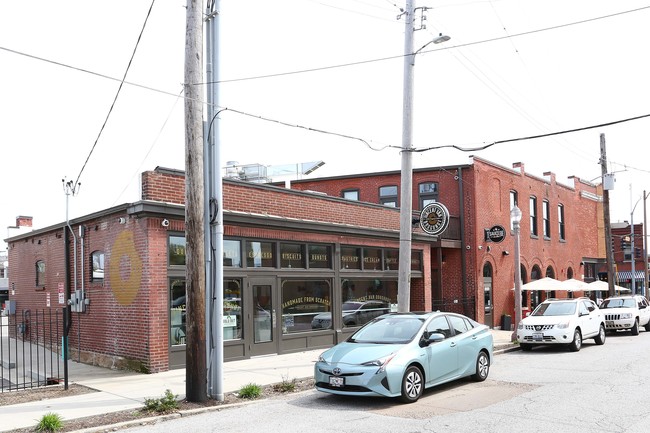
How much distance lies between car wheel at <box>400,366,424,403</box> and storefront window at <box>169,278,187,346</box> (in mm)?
6082

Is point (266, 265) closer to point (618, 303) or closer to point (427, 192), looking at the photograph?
point (427, 192)

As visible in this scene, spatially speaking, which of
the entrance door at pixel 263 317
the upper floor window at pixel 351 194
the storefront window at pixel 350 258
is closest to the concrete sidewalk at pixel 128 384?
the entrance door at pixel 263 317

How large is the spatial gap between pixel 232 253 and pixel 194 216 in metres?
5.39

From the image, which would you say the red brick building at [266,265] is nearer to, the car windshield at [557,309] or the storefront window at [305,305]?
the storefront window at [305,305]

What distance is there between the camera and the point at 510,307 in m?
28.7

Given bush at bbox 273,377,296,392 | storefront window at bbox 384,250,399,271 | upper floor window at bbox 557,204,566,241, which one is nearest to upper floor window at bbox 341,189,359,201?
storefront window at bbox 384,250,399,271

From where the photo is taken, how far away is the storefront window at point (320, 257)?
1797cm

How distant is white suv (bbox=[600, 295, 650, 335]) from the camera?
23641 millimetres

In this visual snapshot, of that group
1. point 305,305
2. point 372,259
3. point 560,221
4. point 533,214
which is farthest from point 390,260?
point 560,221

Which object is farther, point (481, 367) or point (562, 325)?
point (562, 325)

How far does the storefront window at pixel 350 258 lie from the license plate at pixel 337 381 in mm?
9029

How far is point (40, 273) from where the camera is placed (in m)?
19.7

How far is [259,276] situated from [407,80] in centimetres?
625

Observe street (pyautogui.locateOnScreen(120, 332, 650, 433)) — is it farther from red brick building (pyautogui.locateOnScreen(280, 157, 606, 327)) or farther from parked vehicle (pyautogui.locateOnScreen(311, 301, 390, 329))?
red brick building (pyautogui.locateOnScreen(280, 157, 606, 327))
